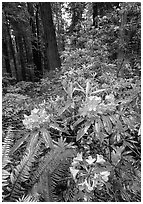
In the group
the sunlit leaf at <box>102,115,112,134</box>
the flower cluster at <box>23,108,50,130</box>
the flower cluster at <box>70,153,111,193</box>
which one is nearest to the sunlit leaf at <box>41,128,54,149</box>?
the flower cluster at <box>23,108,50,130</box>

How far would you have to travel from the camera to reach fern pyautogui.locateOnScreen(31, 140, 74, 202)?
4.76 ft

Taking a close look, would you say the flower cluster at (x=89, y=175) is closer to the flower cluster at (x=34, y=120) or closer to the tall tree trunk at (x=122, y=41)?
the flower cluster at (x=34, y=120)

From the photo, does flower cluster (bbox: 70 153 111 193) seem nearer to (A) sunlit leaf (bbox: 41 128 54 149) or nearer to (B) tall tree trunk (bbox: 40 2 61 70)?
(A) sunlit leaf (bbox: 41 128 54 149)

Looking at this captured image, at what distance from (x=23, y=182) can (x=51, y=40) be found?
5.21 meters

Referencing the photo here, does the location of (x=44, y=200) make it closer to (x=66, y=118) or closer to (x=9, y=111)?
(x=66, y=118)

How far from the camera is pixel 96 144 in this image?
1.68 meters

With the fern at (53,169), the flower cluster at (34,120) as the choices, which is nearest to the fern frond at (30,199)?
the fern at (53,169)

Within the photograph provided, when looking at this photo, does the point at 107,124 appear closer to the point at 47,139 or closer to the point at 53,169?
the point at 47,139

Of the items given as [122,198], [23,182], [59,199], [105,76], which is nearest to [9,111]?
[105,76]

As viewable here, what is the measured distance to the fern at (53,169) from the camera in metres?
1.45

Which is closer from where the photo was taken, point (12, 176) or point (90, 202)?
point (90, 202)

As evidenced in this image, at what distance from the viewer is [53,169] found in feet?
5.01

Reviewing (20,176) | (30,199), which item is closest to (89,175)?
(30,199)

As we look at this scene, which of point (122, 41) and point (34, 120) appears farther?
point (122, 41)
